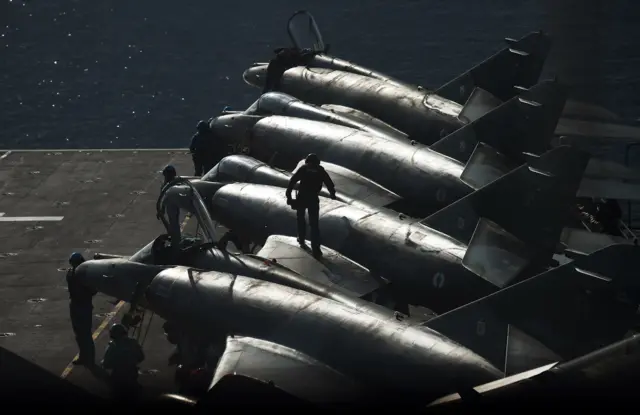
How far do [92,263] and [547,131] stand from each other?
16852 millimetres

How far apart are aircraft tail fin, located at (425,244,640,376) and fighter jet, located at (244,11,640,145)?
710 inches

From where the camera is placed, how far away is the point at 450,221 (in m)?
32.5

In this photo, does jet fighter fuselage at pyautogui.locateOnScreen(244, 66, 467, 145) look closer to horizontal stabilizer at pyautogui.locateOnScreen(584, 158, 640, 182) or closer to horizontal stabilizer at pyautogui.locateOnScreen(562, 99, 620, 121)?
horizontal stabilizer at pyautogui.locateOnScreen(562, 99, 620, 121)

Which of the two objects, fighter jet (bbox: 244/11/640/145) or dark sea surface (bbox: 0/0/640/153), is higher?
fighter jet (bbox: 244/11/640/145)

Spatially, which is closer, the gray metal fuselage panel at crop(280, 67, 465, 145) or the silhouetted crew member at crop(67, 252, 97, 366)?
the silhouetted crew member at crop(67, 252, 97, 366)

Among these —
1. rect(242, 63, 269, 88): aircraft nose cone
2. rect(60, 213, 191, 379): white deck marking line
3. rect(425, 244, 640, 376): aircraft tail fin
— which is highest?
rect(425, 244, 640, 376): aircraft tail fin

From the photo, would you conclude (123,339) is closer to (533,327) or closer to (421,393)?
(421,393)

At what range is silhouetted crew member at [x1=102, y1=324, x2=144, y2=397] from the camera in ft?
84.6

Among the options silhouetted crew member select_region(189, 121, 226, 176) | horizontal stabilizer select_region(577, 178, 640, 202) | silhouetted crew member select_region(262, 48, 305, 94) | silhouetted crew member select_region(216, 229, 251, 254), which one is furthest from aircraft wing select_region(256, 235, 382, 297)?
silhouetted crew member select_region(262, 48, 305, 94)

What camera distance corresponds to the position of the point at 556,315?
Answer: 25.2 meters

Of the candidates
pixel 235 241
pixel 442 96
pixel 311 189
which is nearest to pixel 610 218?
pixel 311 189

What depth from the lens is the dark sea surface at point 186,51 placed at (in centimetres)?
7350

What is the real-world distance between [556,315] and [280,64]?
87.9 ft

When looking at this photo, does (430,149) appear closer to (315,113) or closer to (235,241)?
(315,113)
